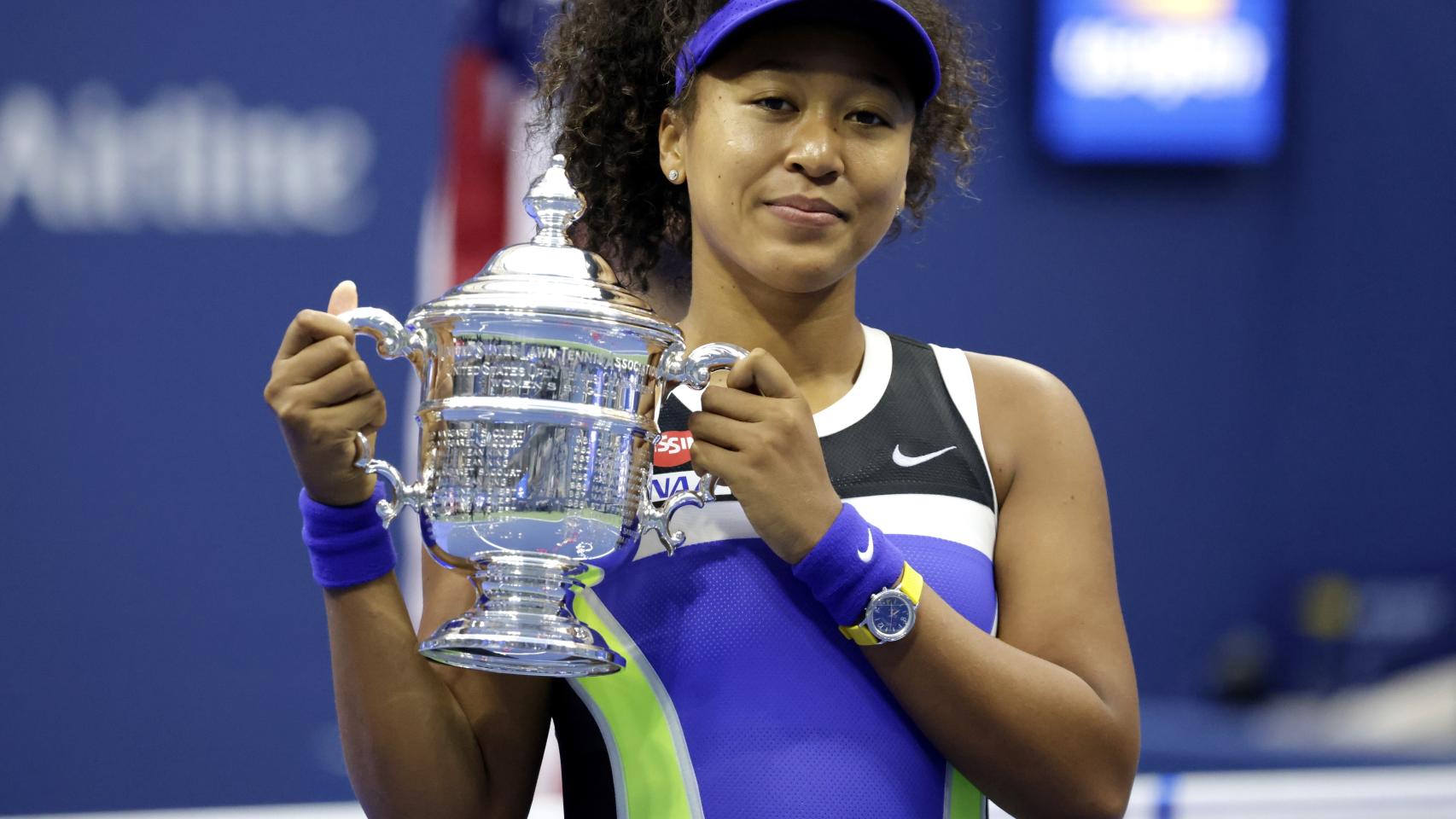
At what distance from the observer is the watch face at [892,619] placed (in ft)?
4.12

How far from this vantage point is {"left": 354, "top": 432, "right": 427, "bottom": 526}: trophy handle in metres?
1.23

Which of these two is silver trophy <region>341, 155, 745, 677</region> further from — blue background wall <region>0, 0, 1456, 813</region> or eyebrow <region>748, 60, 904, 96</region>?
blue background wall <region>0, 0, 1456, 813</region>

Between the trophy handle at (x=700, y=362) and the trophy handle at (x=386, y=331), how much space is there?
19 centimetres

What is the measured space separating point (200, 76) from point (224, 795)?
1.72 metres

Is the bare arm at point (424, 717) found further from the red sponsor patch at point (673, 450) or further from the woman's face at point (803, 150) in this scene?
the woman's face at point (803, 150)

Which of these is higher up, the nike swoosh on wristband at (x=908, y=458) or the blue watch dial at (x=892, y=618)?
the nike swoosh on wristband at (x=908, y=458)

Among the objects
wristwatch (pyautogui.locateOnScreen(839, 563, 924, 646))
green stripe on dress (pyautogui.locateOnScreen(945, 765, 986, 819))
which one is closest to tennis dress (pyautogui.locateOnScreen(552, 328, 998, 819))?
green stripe on dress (pyautogui.locateOnScreen(945, 765, 986, 819))

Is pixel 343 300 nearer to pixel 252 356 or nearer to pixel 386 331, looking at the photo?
pixel 386 331

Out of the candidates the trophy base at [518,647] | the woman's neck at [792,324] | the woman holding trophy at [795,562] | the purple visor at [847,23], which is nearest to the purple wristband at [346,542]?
the woman holding trophy at [795,562]

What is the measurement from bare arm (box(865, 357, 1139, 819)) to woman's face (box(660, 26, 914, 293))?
24 cm

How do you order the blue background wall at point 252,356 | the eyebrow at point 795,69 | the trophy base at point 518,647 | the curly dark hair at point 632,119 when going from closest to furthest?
the trophy base at point 518,647
the eyebrow at point 795,69
the curly dark hair at point 632,119
the blue background wall at point 252,356

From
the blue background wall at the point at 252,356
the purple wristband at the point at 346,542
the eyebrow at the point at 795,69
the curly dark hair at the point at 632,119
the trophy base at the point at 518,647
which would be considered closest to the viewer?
the trophy base at the point at 518,647

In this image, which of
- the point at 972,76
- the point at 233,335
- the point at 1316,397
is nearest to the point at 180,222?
the point at 233,335

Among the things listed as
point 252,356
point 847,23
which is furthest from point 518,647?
point 252,356
